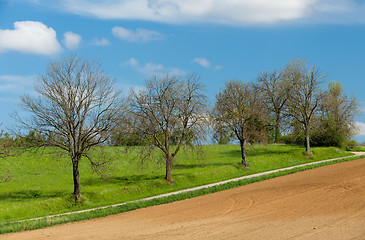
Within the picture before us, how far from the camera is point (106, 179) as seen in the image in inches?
1496

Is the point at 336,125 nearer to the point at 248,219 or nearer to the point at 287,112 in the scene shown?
the point at 287,112

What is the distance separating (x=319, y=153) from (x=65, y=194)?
36.4 meters

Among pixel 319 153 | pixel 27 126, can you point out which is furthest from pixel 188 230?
pixel 319 153

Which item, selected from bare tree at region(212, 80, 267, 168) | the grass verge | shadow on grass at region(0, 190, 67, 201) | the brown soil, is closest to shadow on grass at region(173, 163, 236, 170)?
bare tree at region(212, 80, 267, 168)

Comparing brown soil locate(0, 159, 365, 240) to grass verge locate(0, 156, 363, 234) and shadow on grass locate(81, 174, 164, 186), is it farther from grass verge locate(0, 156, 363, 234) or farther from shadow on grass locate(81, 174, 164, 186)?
shadow on grass locate(81, 174, 164, 186)

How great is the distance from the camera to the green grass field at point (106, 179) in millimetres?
27750

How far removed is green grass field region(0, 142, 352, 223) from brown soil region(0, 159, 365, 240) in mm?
8758

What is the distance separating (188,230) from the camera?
46.0 ft

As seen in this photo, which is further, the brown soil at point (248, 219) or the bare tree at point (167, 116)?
the bare tree at point (167, 116)

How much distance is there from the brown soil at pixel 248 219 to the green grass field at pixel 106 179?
28.7ft

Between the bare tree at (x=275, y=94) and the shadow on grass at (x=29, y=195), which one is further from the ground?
the bare tree at (x=275, y=94)

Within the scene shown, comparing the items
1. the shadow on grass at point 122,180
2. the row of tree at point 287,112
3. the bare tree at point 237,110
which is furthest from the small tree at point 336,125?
the shadow on grass at point 122,180

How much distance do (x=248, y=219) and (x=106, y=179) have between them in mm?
25243

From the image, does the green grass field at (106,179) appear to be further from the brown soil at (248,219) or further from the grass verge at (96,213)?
the brown soil at (248,219)
